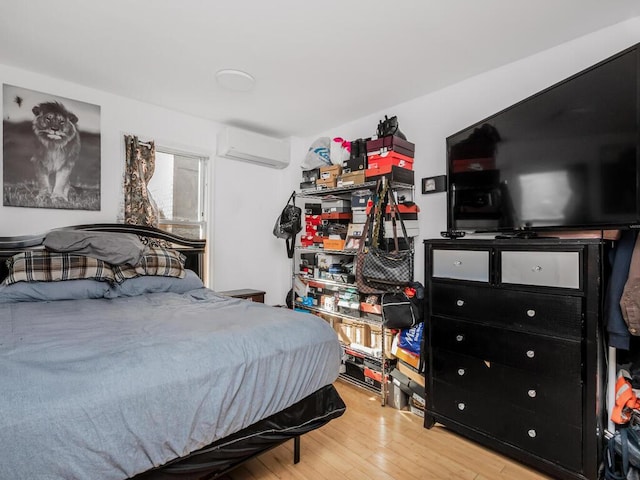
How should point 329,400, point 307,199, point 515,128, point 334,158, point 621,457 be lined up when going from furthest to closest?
point 307,199
point 334,158
point 515,128
point 329,400
point 621,457

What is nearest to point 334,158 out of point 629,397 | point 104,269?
point 104,269

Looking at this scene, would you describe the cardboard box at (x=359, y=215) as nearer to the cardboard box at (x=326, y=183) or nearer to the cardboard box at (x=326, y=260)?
the cardboard box at (x=326, y=183)

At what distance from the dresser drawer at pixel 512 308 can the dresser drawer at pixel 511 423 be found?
43cm

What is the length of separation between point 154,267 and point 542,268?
A: 2.56 meters

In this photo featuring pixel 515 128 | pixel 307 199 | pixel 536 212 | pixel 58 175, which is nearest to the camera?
pixel 536 212

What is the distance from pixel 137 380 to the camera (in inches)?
42.3

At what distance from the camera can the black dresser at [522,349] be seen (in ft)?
5.32

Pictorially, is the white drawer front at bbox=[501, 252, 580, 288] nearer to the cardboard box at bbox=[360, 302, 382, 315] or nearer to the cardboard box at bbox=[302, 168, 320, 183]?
→ the cardboard box at bbox=[360, 302, 382, 315]

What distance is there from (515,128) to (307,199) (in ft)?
8.07

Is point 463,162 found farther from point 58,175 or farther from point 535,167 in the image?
point 58,175

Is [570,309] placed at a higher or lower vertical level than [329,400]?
higher

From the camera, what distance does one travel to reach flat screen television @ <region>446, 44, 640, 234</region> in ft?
5.10

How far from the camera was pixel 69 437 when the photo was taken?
915 mm

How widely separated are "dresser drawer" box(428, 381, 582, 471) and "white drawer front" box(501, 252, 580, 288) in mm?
677
